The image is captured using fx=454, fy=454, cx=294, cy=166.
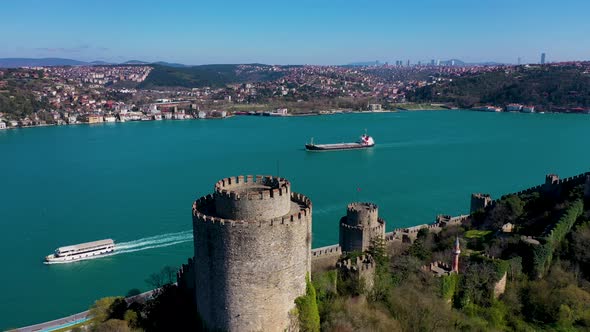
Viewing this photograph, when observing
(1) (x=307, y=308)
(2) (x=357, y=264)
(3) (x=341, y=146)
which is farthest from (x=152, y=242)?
(3) (x=341, y=146)

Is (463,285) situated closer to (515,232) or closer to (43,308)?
(515,232)

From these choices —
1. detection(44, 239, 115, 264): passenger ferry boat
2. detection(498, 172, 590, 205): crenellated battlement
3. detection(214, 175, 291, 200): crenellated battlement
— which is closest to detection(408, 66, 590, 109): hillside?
detection(498, 172, 590, 205): crenellated battlement

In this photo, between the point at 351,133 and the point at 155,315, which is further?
the point at 351,133

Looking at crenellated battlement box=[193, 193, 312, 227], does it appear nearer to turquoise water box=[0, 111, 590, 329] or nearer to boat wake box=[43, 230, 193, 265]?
turquoise water box=[0, 111, 590, 329]

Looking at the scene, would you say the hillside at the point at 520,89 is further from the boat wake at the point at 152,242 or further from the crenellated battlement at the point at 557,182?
the boat wake at the point at 152,242

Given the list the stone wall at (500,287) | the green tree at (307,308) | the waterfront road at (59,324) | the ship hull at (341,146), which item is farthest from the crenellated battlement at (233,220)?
the ship hull at (341,146)

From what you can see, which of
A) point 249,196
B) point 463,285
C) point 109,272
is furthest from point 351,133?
point 249,196
